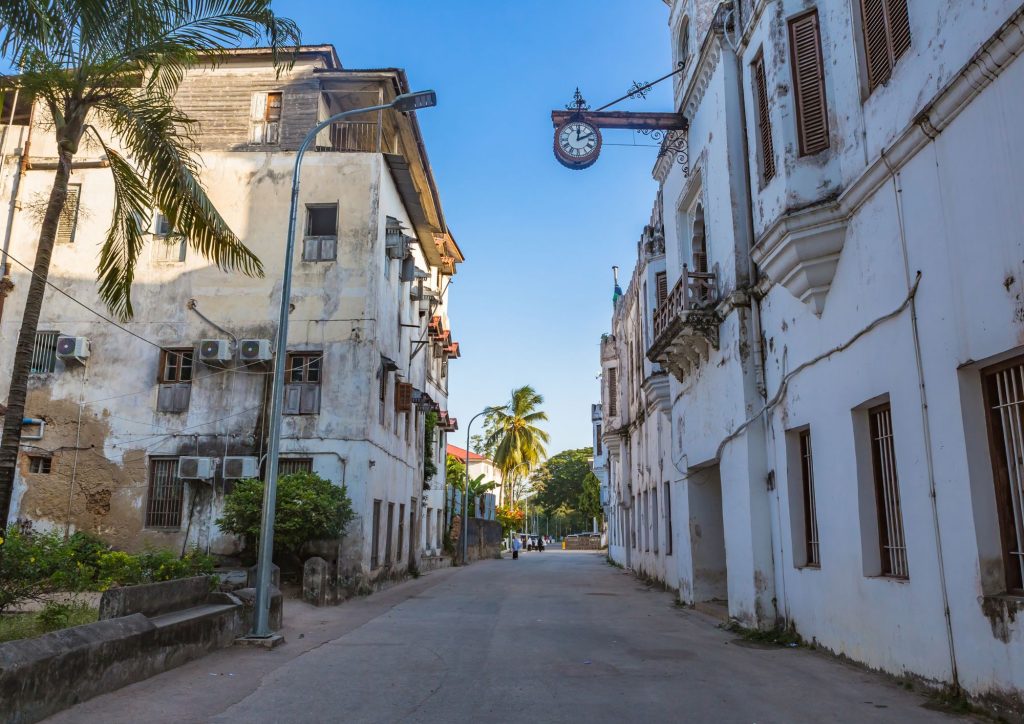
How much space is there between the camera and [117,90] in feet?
35.9

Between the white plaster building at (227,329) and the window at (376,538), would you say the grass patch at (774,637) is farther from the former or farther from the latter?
the window at (376,538)

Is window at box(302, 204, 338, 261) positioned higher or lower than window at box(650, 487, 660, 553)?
higher

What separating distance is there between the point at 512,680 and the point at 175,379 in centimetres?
1475

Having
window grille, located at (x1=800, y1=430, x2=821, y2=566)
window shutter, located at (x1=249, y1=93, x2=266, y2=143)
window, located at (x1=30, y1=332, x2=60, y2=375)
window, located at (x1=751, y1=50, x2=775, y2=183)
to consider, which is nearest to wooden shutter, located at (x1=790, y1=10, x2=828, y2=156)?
window, located at (x1=751, y1=50, x2=775, y2=183)

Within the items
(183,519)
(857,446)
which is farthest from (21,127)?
(857,446)

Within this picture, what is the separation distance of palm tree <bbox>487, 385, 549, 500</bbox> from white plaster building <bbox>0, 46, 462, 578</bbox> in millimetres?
37738

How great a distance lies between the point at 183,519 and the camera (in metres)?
18.8

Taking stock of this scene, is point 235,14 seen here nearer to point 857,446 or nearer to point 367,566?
point 857,446

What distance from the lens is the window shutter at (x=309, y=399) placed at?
63.0 feet

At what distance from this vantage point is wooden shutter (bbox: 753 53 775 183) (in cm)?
1088

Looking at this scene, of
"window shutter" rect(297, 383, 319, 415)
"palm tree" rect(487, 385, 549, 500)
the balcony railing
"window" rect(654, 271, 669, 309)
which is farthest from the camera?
"palm tree" rect(487, 385, 549, 500)

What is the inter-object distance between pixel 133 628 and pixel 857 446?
7.89 metres

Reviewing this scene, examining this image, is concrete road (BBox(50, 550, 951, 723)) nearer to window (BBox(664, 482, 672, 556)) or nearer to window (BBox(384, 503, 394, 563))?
window (BBox(664, 482, 672, 556))

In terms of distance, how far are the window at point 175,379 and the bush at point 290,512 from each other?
145 inches
